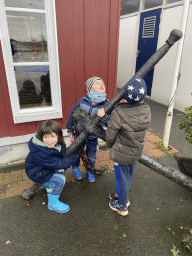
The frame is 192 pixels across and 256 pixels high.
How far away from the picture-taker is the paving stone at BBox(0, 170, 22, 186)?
9.71 ft

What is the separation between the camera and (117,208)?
2.38m

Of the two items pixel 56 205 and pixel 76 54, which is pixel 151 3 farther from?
pixel 56 205

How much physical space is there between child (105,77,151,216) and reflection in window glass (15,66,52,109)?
1823mm

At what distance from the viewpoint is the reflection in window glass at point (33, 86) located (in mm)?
3031

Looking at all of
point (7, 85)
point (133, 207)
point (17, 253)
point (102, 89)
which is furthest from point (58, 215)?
point (7, 85)

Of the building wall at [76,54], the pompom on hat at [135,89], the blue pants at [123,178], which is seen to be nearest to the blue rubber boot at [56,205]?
the blue pants at [123,178]

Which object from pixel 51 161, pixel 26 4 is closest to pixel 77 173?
pixel 51 161

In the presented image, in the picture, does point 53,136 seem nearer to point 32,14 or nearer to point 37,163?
point 37,163

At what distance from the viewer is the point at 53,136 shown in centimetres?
199

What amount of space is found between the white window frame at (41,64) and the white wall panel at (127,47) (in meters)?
5.62

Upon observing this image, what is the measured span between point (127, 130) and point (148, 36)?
6.31 metres

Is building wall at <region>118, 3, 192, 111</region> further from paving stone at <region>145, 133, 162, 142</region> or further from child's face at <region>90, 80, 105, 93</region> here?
child's face at <region>90, 80, 105, 93</region>

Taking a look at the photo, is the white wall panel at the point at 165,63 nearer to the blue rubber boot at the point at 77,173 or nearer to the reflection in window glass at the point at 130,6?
the reflection in window glass at the point at 130,6

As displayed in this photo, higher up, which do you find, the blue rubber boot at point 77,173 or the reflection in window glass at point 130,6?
the reflection in window glass at point 130,6
